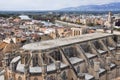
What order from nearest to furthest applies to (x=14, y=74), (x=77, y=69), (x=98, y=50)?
(x=14, y=74)
(x=77, y=69)
(x=98, y=50)

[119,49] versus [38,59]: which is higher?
[38,59]

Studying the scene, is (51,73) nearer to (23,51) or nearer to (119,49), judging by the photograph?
(23,51)

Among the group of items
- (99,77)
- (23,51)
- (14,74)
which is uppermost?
(23,51)

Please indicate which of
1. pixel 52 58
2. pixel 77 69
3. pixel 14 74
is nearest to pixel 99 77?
pixel 77 69

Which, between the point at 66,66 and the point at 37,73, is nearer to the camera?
the point at 37,73

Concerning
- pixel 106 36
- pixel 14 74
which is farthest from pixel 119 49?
pixel 14 74

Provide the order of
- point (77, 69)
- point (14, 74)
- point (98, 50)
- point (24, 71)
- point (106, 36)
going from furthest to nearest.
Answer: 1. point (106, 36)
2. point (98, 50)
3. point (77, 69)
4. point (14, 74)
5. point (24, 71)

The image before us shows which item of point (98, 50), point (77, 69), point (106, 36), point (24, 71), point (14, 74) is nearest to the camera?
point (24, 71)

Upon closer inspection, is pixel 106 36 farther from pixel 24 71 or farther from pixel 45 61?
pixel 24 71

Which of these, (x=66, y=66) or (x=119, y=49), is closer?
(x=66, y=66)
